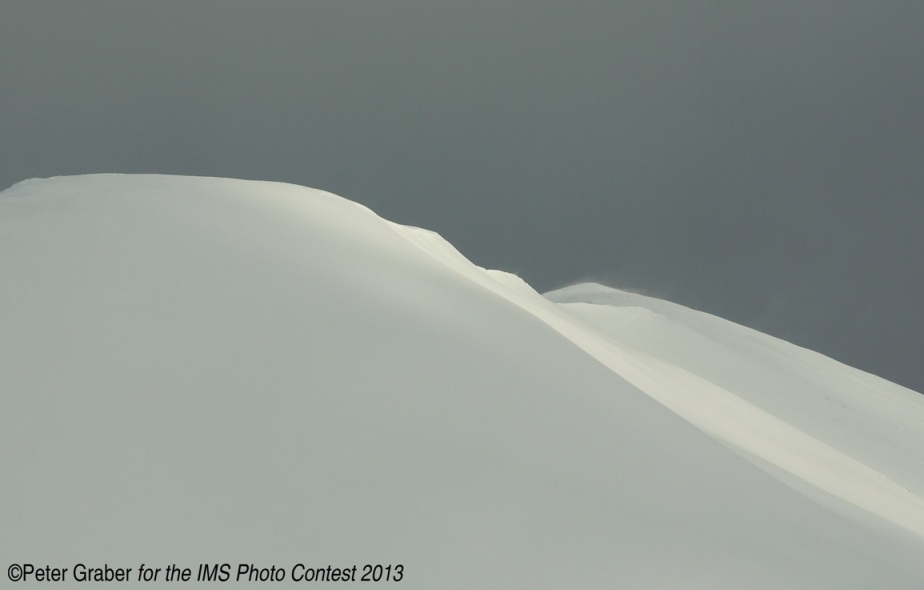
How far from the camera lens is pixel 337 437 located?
399 centimetres

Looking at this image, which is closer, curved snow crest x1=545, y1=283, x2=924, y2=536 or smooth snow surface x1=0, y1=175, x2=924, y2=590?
smooth snow surface x1=0, y1=175, x2=924, y2=590

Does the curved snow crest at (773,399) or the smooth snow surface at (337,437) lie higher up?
the curved snow crest at (773,399)

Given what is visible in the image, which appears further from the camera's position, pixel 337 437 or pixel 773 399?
pixel 773 399

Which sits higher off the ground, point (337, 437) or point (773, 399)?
point (773, 399)

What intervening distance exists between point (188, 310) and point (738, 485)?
293cm

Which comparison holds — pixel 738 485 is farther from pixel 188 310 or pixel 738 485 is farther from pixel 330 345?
pixel 188 310

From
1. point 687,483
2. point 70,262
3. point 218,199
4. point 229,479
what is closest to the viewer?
point 229,479

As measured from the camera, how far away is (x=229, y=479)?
145 inches

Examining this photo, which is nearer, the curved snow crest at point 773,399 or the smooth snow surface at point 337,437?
the smooth snow surface at point 337,437

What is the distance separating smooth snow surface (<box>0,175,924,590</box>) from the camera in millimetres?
3488

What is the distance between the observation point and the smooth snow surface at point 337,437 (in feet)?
11.4

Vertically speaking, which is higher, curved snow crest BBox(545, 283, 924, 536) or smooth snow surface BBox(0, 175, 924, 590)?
curved snow crest BBox(545, 283, 924, 536)

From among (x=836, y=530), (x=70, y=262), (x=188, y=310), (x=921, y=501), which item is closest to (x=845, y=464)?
(x=921, y=501)

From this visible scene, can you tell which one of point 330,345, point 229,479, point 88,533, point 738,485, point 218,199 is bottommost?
point 88,533
